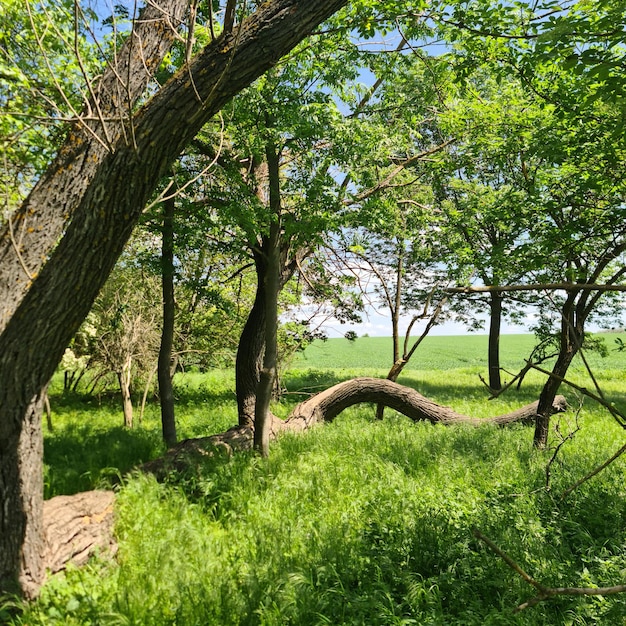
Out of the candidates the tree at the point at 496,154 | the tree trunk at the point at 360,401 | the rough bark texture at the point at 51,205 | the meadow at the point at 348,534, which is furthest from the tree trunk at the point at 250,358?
the rough bark texture at the point at 51,205

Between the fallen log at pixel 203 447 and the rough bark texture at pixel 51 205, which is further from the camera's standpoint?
the fallen log at pixel 203 447

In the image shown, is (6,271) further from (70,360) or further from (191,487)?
(70,360)

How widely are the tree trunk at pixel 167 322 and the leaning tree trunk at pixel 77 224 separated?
3.29 m

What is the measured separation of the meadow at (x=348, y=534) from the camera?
351 centimetres

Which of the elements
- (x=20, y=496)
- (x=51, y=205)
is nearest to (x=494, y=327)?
(x=51, y=205)

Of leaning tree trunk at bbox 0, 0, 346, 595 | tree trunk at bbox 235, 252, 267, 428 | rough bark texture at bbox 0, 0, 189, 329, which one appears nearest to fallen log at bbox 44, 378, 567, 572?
leaning tree trunk at bbox 0, 0, 346, 595

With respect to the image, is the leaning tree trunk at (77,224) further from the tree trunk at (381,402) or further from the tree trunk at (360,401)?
the tree trunk at (381,402)

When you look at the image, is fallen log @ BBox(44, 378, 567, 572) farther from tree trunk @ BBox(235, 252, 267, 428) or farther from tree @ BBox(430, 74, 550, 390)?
tree @ BBox(430, 74, 550, 390)

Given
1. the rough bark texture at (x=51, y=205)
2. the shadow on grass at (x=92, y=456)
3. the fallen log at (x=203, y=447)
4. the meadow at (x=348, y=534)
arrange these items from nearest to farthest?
the meadow at (x=348, y=534) → the rough bark texture at (x=51, y=205) → the fallen log at (x=203, y=447) → the shadow on grass at (x=92, y=456)

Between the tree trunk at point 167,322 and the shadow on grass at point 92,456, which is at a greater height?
the tree trunk at point 167,322

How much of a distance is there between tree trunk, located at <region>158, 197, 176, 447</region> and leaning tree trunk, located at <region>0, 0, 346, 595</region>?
3289 millimetres

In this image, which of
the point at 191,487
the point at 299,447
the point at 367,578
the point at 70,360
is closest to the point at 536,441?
the point at 299,447

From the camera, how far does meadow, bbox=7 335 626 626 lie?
3.51 m

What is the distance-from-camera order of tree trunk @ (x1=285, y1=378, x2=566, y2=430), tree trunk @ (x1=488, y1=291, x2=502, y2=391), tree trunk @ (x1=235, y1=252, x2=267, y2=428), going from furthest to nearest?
tree trunk @ (x1=488, y1=291, x2=502, y2=391), tree trunk @ (x1=285, y1=378, x2=566, y2=430), tree trunk @ (x1=235, y1=252, x2=267, y2=428)
